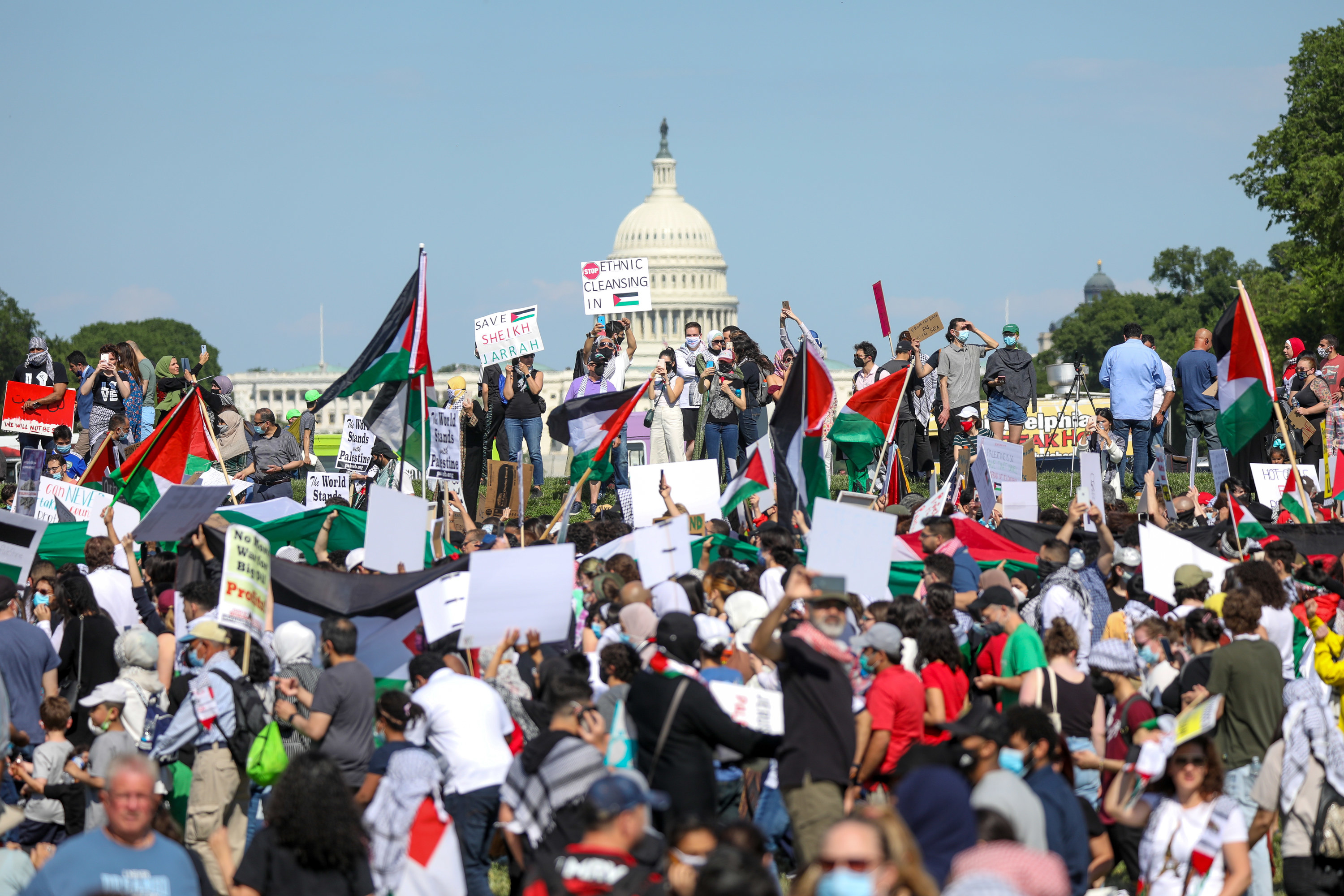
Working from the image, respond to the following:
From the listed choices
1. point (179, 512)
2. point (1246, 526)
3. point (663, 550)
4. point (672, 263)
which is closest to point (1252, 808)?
point (663, 550)

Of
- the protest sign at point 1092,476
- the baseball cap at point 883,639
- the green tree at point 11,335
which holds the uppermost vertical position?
the green tree at point 11,335

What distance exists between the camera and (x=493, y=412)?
1859 cm

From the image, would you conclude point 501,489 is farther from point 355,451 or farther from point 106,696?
point 106,696

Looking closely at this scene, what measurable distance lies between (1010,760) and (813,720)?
1066mm

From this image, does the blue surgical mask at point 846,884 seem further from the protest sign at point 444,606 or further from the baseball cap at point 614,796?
the protest sign at point 444,606

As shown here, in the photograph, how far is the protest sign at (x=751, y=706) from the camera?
7.47 metres

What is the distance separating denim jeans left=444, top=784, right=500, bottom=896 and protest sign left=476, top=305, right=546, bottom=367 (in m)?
9.81

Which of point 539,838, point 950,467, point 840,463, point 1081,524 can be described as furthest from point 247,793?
point 840,463

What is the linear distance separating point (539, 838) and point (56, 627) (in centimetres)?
480

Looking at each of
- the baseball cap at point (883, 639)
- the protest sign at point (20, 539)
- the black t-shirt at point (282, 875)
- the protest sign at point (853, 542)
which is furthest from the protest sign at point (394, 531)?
the black t-shirt at point (282, 875)

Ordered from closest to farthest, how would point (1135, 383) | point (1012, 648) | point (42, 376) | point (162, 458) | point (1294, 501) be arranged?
point (1012, 648)
point (1294, 501)
point (162, 458)
point (1135, 383)
point (42, 376)

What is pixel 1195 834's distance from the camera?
6.73 metres

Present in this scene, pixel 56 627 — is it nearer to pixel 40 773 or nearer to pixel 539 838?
pixel 40 773

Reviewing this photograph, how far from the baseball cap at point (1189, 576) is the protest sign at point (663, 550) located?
9.25 ft
